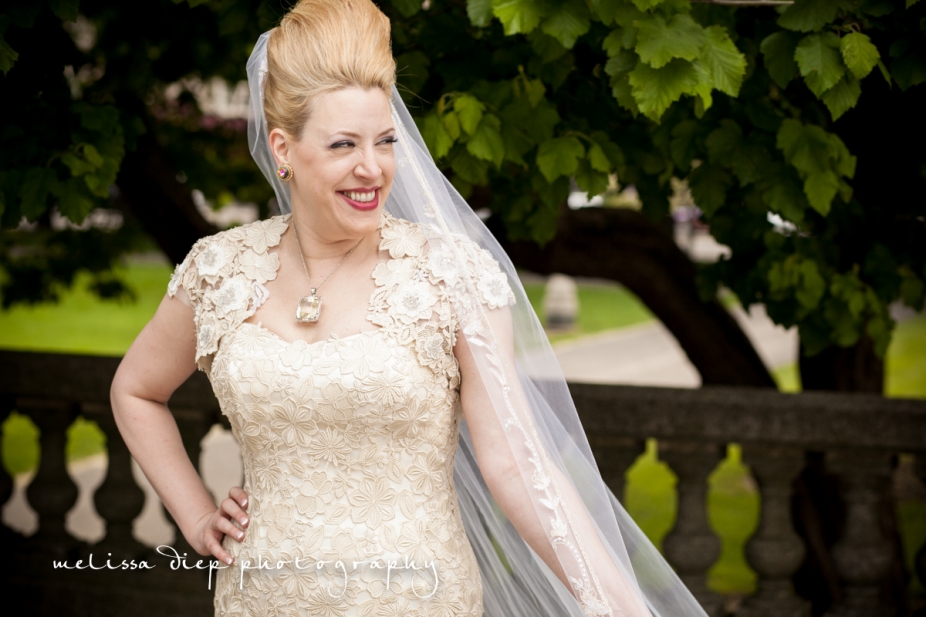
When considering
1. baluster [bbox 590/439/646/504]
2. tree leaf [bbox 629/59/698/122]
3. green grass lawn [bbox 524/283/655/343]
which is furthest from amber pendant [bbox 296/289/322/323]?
green grass lawn [bbox 524/283/655/343]

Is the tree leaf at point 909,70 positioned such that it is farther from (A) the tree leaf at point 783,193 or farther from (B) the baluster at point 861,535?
(B) the baluster at point 861,535

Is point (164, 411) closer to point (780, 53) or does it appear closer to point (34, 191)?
point (34, 191)

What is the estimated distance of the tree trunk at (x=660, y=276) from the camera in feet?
15.0

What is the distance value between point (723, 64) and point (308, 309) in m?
1.25

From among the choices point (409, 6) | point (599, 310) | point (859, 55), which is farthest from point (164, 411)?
point (599, 310)

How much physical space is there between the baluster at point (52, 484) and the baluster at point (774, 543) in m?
2.83

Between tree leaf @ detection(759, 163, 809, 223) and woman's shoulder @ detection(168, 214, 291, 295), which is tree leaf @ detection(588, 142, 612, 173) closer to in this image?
tree leaf @ detection(759, 163, 809, 223)

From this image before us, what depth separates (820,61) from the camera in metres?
2.42

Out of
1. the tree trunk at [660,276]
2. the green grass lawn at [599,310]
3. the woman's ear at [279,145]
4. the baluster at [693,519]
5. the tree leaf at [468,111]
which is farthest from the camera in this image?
the green grass lawn at [599,310]

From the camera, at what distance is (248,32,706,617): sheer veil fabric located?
2123mm

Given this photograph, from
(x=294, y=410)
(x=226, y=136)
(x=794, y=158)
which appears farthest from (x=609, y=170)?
(x=226, y=136)

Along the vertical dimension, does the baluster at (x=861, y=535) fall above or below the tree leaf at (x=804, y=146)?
below

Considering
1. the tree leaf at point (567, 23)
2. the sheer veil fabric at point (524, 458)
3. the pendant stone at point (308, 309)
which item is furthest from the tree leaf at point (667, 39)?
the pendant stone at point (308, 309)

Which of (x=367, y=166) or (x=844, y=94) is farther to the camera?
(x=844, y=94)
